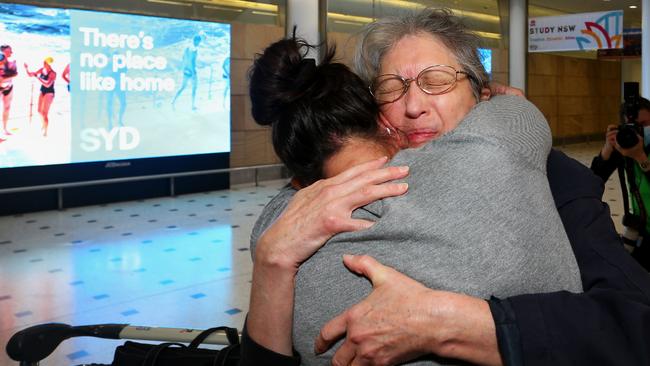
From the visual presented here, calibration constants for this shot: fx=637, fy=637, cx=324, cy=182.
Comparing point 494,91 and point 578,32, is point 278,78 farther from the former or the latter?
point 578,32

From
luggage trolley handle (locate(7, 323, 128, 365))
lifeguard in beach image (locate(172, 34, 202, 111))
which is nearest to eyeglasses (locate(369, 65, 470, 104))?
luggage trolley handle (locate(7, 323, 128, 365))

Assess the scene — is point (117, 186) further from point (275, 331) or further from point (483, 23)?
point (483, 23)

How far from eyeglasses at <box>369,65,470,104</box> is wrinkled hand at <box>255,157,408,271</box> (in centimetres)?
36

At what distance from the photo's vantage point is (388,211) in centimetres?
94

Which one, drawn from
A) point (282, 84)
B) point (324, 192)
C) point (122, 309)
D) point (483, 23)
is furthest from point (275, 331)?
point (483, 23)

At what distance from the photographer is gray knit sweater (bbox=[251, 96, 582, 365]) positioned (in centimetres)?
91

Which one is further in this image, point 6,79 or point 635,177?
point 6,79

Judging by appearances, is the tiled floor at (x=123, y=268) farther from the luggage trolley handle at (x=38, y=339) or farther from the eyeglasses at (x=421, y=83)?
the eyeglasses at (x=421, y=83)

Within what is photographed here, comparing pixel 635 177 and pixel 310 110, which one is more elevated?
pixel 310 110

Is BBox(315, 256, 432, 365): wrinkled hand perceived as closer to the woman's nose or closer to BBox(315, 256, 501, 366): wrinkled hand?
BBox(315, 256, 501, 366): wrinkled hand

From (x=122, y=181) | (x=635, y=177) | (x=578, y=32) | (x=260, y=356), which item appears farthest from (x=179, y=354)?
(x=578, y=32)

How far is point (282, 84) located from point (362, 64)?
0.35 meters

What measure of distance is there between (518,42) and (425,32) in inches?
583

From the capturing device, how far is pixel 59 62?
8219 mm
